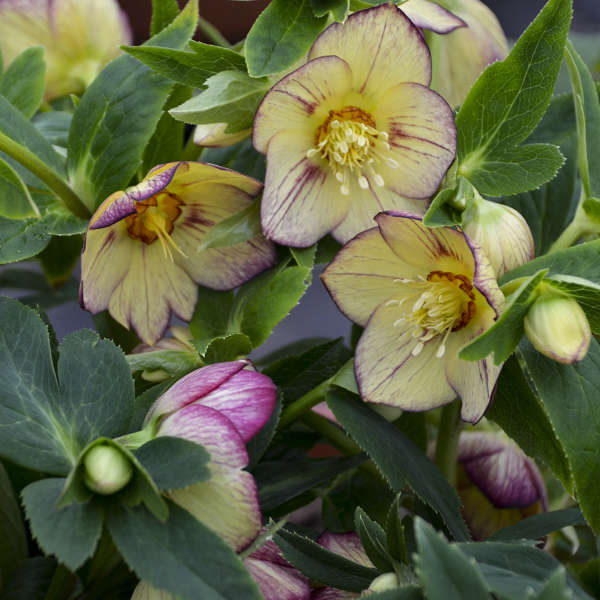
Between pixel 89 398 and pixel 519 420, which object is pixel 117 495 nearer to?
pixel 89 398

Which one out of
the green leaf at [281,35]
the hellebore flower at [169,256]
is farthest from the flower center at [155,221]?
the green leaf at [281,35]

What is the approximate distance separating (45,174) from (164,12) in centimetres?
13

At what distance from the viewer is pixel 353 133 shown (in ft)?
1.50

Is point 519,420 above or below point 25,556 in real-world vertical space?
above

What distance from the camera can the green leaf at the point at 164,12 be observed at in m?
0.53

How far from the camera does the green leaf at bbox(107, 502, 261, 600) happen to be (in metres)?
0.31

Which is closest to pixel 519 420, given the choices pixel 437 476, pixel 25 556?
pixel 437 476

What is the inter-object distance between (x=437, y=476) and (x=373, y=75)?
0.20 m

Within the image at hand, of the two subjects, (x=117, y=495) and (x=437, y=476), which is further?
(x=437, y=476)

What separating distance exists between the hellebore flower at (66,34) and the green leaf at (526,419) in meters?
0.35

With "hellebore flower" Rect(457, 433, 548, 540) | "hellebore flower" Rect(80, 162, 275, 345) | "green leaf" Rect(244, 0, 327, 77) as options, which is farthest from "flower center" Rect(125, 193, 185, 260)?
"hellebore flower" Rect(457, 433, 548, 540)

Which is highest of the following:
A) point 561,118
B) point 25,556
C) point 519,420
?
point 561,118

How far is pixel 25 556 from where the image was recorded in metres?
0.45

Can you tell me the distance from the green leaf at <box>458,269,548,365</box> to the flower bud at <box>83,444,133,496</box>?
0.45ft
